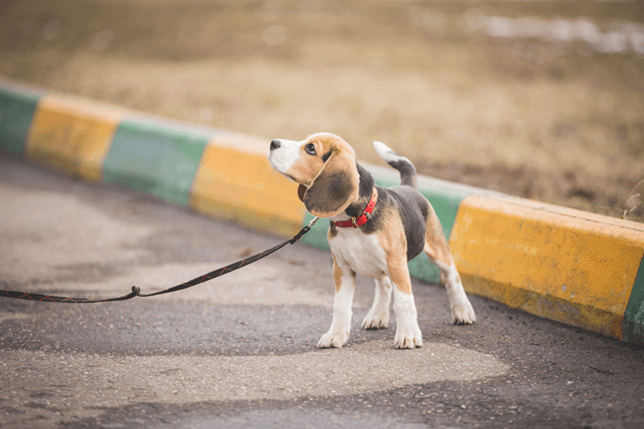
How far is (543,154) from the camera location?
7.16m

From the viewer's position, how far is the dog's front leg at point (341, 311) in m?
3.62

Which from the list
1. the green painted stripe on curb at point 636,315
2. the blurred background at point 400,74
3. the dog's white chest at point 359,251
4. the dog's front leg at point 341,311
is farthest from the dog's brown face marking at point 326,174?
the blurred background at point 400,74

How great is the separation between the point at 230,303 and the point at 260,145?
2358 mm

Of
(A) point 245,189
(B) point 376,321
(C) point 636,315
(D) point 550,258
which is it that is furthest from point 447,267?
(A) point 245,189

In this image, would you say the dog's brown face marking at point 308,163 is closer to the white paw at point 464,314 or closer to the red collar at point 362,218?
the red collar at point 362,218

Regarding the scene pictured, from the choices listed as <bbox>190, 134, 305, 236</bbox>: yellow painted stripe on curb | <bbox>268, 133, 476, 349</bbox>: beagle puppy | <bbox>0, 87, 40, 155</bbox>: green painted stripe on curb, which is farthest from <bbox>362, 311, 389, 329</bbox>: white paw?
<bbox>0, 87, 40, 155</bbox>: green painted stripe on curb

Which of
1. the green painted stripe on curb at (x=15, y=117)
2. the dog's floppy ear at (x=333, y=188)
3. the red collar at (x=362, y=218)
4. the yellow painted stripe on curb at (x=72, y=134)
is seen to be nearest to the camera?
the dog's floppy ear at (x=333, y=188)

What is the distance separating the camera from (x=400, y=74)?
11.2m

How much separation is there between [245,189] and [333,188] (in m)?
3.12

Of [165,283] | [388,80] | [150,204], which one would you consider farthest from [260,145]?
[388,80]

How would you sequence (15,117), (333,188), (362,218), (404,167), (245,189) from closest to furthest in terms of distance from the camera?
1. (333,188)
2. (362,218)
3. (404,167)
4. (245,189)
5. (15,117)

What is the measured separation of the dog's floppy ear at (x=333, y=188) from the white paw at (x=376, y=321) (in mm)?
1078

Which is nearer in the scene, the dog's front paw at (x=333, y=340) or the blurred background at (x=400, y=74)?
the dog's front paw at (x=333, y=340)

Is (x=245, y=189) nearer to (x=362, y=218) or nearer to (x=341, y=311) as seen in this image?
(x=341, y=311)
